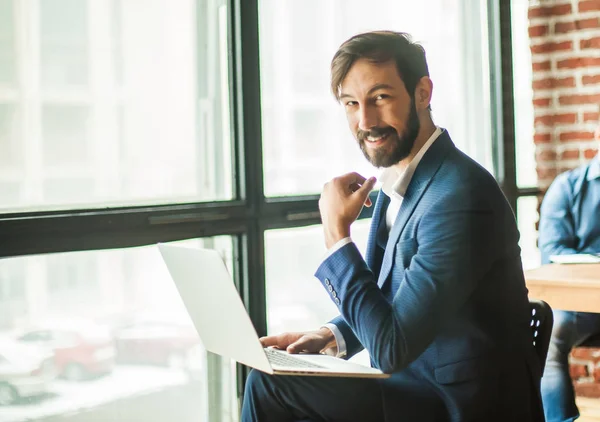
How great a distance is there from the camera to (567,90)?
3656mm

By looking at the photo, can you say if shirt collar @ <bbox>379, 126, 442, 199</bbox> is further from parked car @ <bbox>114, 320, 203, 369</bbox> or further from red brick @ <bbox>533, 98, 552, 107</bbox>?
red brick @ <bbox>533, 98, 552, 107</bbox>

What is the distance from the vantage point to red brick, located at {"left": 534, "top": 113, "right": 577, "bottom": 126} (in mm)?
3654

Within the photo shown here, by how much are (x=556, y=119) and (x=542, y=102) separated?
0.35 feet

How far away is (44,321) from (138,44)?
2.45 ft

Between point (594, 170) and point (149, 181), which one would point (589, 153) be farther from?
point (149, 181)

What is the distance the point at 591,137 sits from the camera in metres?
3.60

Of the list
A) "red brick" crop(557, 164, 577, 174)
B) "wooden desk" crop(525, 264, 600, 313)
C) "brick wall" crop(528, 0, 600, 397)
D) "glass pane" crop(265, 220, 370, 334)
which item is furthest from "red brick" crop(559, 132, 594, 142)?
"glass pane" crop(265, 220, 370, 334)

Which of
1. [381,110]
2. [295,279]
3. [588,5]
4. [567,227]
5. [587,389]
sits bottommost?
[587,389]

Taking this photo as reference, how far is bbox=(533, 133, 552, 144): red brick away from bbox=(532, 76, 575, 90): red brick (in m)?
0.22

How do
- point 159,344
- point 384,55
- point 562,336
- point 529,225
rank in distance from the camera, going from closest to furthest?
point 384,55 → point 159,344 → point 562,336 → point 529,225

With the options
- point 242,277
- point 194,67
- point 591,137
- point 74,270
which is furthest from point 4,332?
point 591,137

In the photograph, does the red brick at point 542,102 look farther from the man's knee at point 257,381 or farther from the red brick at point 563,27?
the man's knee at point 257,381

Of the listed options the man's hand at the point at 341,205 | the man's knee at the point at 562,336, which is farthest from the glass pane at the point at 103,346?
the man's knee at the point at 562,336

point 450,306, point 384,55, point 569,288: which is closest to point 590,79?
point 569,288
